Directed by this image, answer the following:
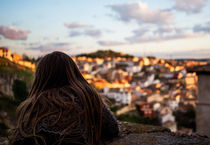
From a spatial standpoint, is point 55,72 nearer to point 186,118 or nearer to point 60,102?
point 60,102

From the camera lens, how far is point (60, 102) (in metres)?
2.02

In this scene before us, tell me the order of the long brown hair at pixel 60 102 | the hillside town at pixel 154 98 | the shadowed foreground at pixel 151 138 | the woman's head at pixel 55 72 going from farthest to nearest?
the hillside town at pixel 154 98, the shadowed foreground at pixel 151 138, the woman's head at pixel 55 72, the long brown hair at pixel 60 102

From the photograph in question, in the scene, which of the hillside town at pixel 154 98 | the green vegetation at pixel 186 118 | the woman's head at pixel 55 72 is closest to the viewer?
the woman's head at pixel 55 72

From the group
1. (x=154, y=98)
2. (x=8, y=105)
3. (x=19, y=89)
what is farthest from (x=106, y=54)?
(x=8, y=105)

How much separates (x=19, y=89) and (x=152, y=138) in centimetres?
1675

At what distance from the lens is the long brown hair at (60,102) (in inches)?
77.3

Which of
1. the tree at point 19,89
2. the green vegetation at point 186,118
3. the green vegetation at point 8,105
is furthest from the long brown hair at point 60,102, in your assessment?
the green vegetation at point 186,118

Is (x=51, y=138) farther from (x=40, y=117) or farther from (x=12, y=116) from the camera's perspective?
(x=12, y=116)

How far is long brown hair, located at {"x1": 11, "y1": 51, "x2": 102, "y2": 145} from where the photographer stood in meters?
1.96

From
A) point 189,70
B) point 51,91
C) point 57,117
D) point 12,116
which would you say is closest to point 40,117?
point 57,117

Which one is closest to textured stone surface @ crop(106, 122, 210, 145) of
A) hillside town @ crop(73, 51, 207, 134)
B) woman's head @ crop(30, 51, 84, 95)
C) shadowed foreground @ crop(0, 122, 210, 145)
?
shadowed foreground @ crop(0, 122, 210, 145)

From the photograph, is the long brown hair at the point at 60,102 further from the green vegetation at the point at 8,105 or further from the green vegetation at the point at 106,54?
the green vegetation at the point at 106,54

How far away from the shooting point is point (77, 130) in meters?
1.94

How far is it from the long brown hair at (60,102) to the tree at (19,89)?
51.9 feet
